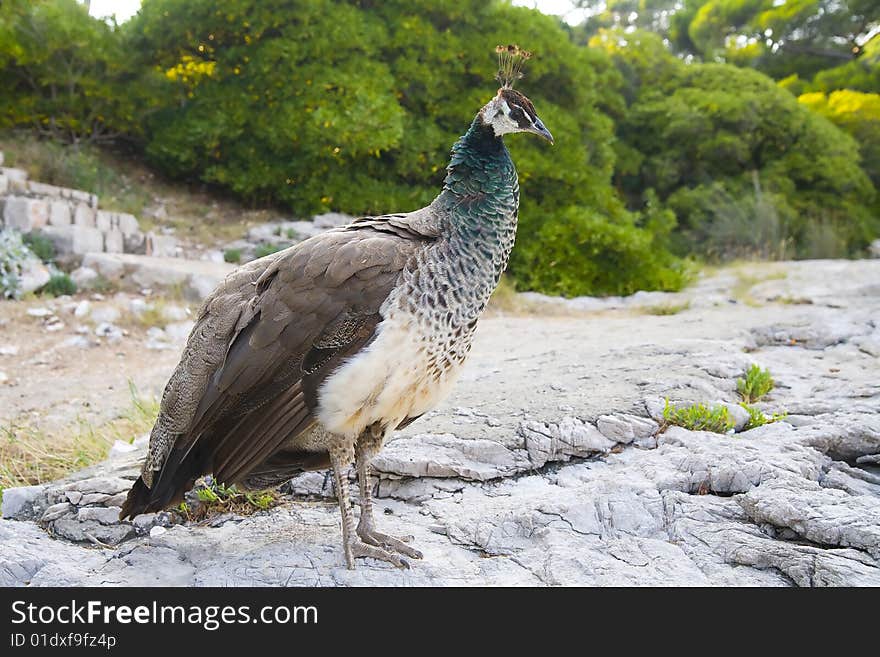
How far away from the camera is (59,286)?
7277mm

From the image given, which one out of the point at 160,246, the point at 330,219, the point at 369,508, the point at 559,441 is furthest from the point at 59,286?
the point at 559,441

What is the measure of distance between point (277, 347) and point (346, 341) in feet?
0.80

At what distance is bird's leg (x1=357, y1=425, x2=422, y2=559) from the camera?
106 inches

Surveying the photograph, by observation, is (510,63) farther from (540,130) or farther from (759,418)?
(759,418)

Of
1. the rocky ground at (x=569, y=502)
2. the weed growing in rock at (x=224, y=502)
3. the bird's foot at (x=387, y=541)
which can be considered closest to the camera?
the rocky ground at (x=569, y=502)

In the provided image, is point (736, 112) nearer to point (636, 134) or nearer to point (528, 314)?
point (636, 134)

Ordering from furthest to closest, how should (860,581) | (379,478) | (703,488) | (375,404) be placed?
1. (379,478)
2. (703,488)
3. (375,404)
4. (860,581)

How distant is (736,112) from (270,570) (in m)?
13.4

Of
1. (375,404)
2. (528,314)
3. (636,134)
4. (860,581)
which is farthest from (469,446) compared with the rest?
(636,134)

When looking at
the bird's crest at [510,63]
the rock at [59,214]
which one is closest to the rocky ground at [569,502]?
the bird's crest at [510,63]

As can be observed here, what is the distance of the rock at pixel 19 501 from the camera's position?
3129mm

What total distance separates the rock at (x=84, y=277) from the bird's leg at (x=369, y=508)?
576cm

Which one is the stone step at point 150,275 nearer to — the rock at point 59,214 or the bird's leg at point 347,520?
the rock at point 59,214

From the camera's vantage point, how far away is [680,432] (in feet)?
11.3
